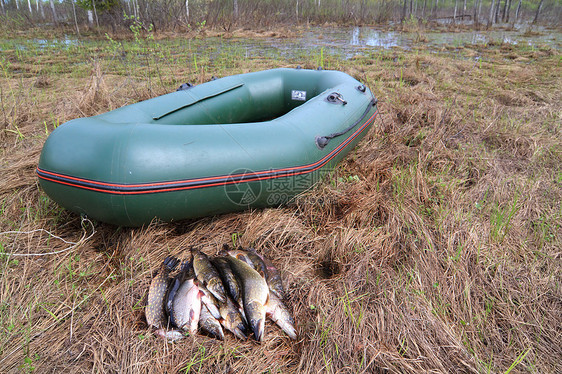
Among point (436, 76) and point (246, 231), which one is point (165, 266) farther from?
point (436, 76)

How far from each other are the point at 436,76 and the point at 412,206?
4366 millimetres

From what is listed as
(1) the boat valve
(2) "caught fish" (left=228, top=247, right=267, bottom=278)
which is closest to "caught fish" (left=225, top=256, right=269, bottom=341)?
(2) "caught fish" (left=228, top=247, right=267, bottom=278)

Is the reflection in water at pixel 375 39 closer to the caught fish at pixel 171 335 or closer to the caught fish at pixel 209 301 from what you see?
the caught fish at pixel 209 301

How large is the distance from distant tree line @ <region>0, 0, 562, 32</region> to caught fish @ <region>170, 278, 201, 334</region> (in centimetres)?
843

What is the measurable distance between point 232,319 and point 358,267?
85 cm

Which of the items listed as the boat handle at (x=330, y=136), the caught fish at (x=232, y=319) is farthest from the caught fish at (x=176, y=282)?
the boat handle at (x=330, y=136)

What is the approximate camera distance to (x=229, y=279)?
195 centimetres

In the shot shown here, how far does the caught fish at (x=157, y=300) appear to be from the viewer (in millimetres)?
1836

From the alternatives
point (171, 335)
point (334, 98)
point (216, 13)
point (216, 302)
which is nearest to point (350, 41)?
point (216, 13)

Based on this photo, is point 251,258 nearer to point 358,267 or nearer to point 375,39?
point 358,267

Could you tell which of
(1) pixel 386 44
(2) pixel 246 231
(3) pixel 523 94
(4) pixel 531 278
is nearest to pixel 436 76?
(3) pixel 523 94

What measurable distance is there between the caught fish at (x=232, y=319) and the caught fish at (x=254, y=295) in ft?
0.18

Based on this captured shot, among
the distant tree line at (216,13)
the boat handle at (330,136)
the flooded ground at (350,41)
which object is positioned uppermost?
the distant tree line at (216,13)

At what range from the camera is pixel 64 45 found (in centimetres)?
848
